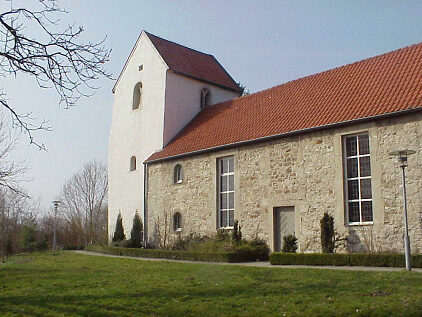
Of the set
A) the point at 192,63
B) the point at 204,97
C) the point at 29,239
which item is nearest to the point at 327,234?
the point at 204,97

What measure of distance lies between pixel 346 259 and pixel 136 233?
1444 centimetres

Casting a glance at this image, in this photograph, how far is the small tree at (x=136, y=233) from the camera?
84.9 feet

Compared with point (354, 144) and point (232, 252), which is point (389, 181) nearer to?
point (354, 144)

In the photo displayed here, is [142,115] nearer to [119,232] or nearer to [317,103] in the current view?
[119,232]

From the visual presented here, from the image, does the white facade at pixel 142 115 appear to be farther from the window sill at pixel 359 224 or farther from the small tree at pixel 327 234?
the window sill at pixel 359 224

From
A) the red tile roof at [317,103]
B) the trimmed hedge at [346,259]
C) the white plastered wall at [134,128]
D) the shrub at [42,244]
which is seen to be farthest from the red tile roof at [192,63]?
the shrub at [42,244]

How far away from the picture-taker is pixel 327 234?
16656 mm

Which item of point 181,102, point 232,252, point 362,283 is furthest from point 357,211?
point 181,102

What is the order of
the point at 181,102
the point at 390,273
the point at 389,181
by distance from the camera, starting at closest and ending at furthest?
the point at 390,273, the point at 389,181, the point at 181,102

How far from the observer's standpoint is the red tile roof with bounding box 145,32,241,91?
28.7m

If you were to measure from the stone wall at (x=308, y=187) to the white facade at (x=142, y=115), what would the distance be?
359cm

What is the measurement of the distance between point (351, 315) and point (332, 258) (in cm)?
706

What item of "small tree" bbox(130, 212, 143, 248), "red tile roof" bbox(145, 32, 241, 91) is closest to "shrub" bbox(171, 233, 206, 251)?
"small tree" bbox(130, 212, 143, 248)

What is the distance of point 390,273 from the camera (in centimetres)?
1117
